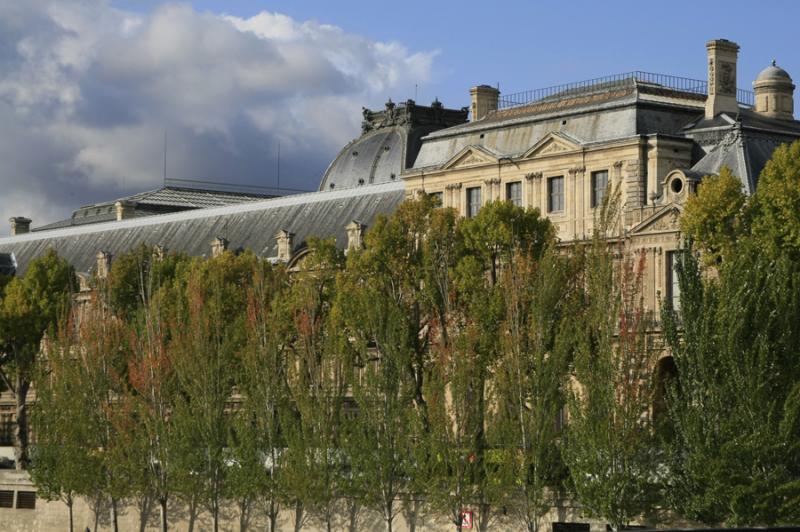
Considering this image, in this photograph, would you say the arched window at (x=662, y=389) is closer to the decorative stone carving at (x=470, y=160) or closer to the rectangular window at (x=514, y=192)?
the rectangular window at (x=514, y=192)

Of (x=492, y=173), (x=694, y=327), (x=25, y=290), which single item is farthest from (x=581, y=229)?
(x=25, y=290)

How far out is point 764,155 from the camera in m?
67.6

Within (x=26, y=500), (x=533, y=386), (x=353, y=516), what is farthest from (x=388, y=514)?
(x=26, y=500)

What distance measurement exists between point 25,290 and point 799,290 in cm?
4113

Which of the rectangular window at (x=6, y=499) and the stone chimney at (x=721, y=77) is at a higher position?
the stone chimney at (x=721, y=77)

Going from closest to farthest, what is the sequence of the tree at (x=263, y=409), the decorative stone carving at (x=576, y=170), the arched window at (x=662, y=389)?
the arched window at (x=662, y=389)
the tree at (x=263, y=409)
the decorative stone carving at (x=576, y=170)

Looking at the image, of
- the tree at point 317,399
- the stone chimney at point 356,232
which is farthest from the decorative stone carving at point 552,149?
the stone chimney at point 356,232

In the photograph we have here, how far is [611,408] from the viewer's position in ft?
174

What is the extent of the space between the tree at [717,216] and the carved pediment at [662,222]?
7493mm

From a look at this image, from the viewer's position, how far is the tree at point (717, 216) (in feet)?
190

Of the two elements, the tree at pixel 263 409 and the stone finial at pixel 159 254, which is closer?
the tree at pixel 263 409

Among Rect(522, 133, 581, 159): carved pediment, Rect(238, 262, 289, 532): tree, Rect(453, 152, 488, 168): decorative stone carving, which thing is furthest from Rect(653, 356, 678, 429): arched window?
Rect(453, 152, 488, 168): decorative stone carving

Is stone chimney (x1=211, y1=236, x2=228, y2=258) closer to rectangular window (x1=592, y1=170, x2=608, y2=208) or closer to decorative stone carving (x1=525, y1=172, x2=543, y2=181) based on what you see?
decorative stone carving (x1=525, y1=172, x2=543, y2=181)

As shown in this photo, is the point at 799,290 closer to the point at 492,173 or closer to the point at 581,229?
the point at 581,229
